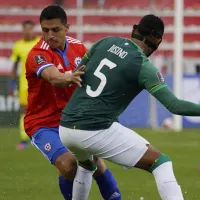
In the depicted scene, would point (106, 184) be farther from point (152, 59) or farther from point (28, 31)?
point (152, 59)

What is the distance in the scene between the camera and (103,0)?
24328 mm

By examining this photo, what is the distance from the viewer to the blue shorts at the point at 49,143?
8039mm

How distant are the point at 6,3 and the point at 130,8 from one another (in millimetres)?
3672

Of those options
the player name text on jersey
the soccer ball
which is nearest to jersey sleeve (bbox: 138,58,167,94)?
the player name text on jersey

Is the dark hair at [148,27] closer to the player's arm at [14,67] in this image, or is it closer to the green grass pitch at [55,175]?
the green grass pitch at [55,175]

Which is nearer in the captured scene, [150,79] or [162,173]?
[150,79]

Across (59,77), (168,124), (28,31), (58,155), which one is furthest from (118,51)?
(168,124)

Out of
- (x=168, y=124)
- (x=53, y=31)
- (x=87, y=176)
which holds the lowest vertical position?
(x=168, y=124)

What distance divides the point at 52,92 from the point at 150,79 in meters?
1.76

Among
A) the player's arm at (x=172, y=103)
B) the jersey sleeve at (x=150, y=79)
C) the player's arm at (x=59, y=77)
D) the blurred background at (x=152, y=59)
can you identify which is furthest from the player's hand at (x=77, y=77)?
the blurred background at (x=152, y=59)

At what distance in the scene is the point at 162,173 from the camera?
699cm

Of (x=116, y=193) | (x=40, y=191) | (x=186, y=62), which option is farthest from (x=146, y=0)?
(x=116, y=193)

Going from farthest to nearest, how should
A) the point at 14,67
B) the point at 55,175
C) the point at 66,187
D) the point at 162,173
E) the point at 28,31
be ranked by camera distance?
1. the point at 14,67
2. the point at 28,31
3. the point at 55,175
4. the point at 66,187
5. the point at 162,173

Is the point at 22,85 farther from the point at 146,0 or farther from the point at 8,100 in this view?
the point at 146,0
